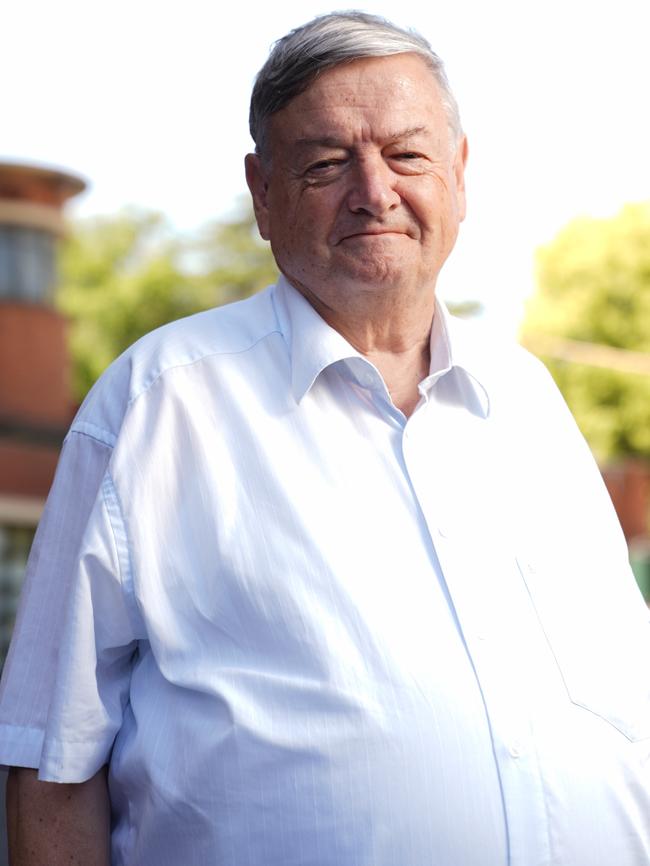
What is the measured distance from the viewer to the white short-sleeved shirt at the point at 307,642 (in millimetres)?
1867

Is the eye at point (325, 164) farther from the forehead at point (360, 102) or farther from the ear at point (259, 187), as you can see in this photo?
the ear at point (259, 187)

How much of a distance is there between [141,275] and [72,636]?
46.7 metres

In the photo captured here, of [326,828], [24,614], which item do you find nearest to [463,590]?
[326,828]

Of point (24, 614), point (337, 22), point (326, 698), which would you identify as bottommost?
point (326, 698)

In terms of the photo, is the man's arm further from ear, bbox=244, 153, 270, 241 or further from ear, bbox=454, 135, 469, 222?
ear, bbox=454, 135, 469, 222

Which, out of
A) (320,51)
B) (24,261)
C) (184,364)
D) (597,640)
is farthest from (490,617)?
(24,261)

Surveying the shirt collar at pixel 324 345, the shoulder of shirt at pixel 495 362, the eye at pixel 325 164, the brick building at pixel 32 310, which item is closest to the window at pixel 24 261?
the brick building at pixel 32 310

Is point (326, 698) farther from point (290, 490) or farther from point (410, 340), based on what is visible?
point (410, 340)

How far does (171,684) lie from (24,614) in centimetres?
25

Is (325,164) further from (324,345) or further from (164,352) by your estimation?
(164,352)

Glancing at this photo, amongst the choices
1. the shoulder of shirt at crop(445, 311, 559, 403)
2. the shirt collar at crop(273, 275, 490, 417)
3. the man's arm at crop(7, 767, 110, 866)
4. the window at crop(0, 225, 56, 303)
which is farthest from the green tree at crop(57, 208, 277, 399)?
the man's arm at crop(7, 767, 110, 866)

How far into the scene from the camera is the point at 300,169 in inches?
83.4

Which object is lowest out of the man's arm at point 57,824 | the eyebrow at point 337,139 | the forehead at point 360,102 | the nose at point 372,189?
the man's arm at point 57,824

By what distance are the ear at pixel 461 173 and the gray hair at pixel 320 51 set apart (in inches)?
4.5
